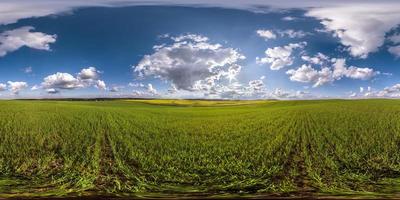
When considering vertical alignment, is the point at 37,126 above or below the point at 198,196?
above

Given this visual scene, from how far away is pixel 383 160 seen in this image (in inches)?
715

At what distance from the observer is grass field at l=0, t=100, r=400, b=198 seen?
15289 millimetres

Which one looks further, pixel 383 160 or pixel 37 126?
pixel 37 126

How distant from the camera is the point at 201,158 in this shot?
18406 mm

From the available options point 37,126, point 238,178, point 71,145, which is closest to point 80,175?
point 71,145

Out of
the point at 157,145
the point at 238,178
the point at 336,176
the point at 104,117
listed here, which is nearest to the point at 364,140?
the point at 336,176

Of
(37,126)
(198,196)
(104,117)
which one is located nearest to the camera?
(198,196)

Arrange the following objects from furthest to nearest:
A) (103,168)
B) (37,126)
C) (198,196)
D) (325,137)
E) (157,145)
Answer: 1. (37,126)
2. (325,137)
3. (157,145)
4. (103,168)
5. (198,196)

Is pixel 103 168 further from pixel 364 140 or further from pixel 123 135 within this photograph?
pixel 364 140

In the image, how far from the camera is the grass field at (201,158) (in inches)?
602

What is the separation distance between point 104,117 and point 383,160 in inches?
713

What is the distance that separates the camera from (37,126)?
2406 centimetres

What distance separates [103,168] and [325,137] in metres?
11.0

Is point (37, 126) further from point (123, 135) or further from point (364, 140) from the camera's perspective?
point (364, 140)
